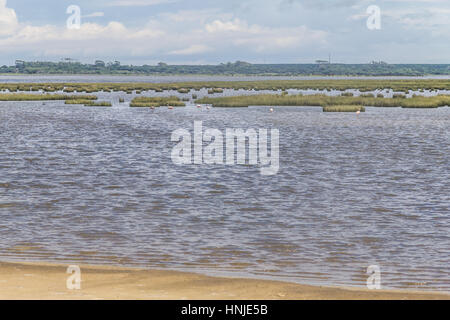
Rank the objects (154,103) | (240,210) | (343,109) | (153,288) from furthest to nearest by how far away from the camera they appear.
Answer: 1. (154,103)
2. (343,109)
3. (240,210)
4. (153,288)

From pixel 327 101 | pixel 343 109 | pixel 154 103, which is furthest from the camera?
pixel 154 103

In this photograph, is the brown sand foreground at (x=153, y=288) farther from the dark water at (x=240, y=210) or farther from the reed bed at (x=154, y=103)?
the reed bed at (x=154, y=103)

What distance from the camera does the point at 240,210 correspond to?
634 inches

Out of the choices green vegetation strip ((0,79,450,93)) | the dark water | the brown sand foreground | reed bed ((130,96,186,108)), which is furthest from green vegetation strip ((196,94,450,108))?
the brown sand foreground

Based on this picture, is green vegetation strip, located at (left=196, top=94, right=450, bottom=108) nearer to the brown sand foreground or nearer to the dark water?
the dark water

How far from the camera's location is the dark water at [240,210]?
11594 millimetres

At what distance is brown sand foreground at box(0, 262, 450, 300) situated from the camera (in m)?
8.97

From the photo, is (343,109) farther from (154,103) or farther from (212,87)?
(212,87)

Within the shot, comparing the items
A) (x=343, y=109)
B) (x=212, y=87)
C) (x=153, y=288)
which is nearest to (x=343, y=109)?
(x=343, y=109)

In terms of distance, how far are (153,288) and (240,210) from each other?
6760mm

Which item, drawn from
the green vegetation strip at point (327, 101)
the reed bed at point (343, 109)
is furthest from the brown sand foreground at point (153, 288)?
the green vegetation strip at point (327, 101)

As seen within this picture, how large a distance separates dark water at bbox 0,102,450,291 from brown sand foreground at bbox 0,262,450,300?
64 cm
